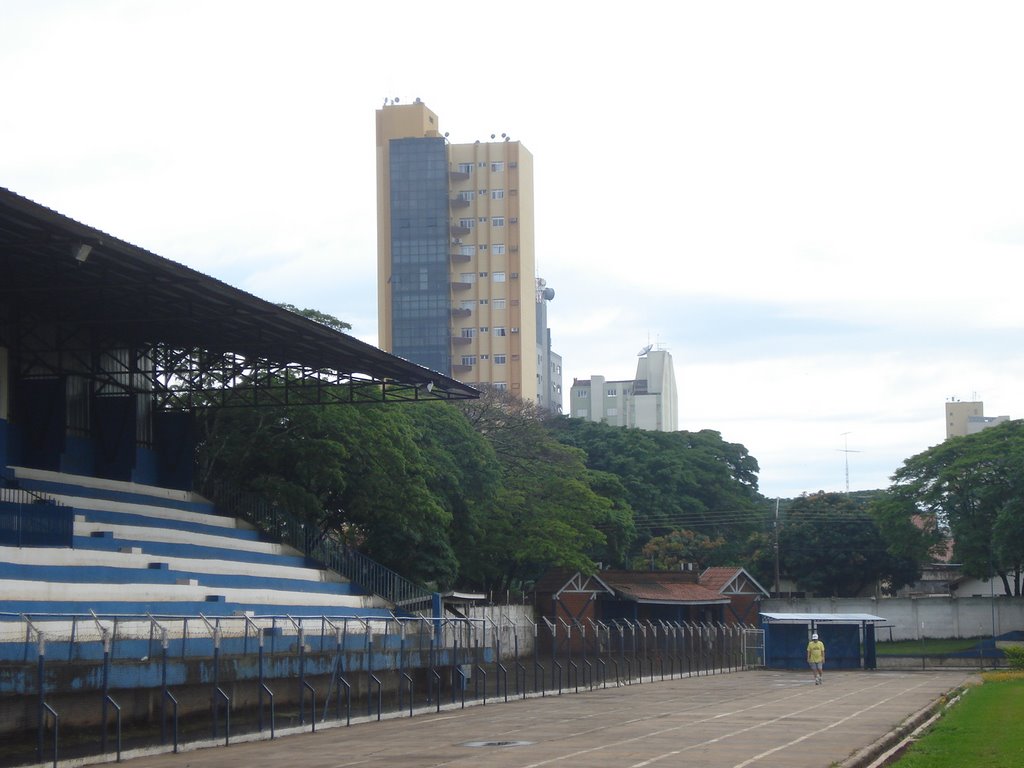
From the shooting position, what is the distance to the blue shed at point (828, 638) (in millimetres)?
58781

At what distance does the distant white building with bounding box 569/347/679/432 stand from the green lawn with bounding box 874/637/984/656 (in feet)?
263

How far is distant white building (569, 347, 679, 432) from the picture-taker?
523 ft

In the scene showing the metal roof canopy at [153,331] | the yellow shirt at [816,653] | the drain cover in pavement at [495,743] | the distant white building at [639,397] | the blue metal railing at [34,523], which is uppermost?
the distant white building at [639,397]

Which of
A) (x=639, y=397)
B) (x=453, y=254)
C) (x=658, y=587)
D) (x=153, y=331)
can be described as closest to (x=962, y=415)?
(x=639, y=397)

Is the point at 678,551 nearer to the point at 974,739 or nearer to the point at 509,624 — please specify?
the point at 509,624

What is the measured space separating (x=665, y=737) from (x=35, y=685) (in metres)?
10.7

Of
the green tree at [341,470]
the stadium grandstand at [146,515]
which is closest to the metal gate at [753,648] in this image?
the green tree at [341,470]

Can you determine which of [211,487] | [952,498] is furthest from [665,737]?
[952,498]

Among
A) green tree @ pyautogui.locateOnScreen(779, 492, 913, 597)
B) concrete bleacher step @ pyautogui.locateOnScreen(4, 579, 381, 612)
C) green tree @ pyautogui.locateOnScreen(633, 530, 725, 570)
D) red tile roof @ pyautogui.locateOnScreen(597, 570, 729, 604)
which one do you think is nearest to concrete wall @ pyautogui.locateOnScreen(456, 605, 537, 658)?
concrete bleacher step @ pyautogui.locateOnScreen(4, 579, 381, 612)

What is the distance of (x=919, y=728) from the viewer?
26719mm

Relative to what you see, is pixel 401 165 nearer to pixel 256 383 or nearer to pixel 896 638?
pixel 896 638

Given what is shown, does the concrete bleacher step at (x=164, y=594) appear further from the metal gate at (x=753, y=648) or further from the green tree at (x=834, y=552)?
the green tree at (x=834, y=552)

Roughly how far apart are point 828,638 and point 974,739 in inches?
1496

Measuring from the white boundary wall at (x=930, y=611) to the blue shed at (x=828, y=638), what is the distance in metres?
18.3
